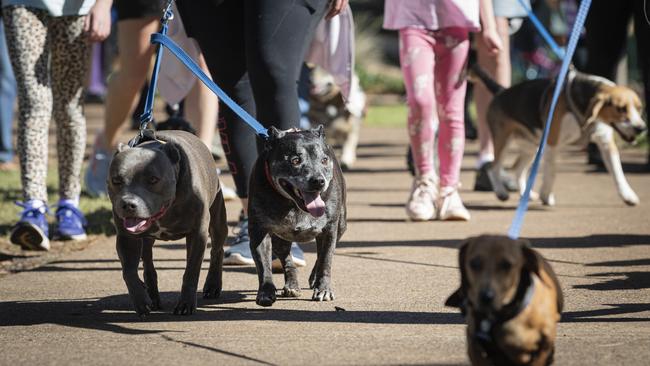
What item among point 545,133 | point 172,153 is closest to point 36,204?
point 172,153

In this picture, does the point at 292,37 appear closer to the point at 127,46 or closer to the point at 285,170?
the point at 285,170

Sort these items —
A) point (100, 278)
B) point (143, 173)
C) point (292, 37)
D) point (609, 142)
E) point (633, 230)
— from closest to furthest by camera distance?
point (143, 173) → point (292, 37) → point (100, 278) → point (633, 230) → point (609, 142)

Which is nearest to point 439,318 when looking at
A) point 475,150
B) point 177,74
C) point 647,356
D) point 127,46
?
point 647,356

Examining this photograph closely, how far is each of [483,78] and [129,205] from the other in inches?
196

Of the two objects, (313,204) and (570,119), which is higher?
(313,204)

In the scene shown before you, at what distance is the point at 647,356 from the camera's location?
12.2 ft

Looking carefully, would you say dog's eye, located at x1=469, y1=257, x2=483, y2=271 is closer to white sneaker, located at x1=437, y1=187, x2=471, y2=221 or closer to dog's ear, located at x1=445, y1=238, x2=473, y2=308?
dog's ear, located at x1=445, y1=238, x2=473, y2=308

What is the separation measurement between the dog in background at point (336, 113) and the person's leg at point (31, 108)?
470cm

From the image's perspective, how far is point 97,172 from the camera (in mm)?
8922

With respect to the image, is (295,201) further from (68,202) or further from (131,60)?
(131,60)

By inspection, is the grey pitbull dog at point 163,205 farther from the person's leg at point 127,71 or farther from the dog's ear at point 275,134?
the person's leg at point 127,71

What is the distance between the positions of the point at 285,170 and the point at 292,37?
955mm

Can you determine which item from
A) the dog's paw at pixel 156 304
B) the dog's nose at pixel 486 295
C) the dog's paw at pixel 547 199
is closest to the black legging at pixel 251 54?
the dog's paw at pixel 156 304

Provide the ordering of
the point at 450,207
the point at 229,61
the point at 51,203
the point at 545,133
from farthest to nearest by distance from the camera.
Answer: the point at 51,203, the point at 450,207, the point at 229,61, the point at 545,133
